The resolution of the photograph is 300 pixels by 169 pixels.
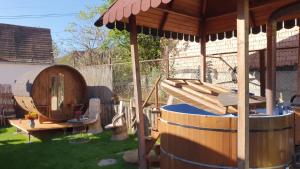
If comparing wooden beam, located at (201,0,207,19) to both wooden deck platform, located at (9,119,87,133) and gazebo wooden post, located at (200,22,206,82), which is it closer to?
gazebo wooden post, located at (200,22,206,82)

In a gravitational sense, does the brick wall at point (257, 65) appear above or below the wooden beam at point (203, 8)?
below

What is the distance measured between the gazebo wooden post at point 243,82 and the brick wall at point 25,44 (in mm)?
18747

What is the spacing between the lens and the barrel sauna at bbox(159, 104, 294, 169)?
455cm

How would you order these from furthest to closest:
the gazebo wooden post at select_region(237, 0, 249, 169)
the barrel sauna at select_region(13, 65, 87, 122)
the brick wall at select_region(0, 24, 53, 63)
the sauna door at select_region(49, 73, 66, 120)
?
the brick wall at select_region(0, 24, 53, 63) → the sauna door at select_region(49, 73, 66, 120) → the barrel sauna at select_region(13, 65, 87, 122) → the gazebo wooden post at select_region(237, 0, 249, 169)

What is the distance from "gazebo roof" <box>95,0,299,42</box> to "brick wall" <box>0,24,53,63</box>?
50.7 ft

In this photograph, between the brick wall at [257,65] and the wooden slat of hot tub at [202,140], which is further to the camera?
the brick wall at [257,65]

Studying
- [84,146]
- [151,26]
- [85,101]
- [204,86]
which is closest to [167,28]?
[151,26]

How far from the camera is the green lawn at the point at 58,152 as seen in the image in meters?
7.62

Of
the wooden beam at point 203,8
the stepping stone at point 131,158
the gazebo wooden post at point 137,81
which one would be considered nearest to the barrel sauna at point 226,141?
the gazebo wooden post at point 137,81

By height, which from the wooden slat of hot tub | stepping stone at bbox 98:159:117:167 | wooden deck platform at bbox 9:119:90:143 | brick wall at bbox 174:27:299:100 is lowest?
stepping stone at bbox 98:159:117:167

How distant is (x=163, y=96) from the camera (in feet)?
36.1

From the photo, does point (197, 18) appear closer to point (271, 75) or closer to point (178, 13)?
point (178, 13)

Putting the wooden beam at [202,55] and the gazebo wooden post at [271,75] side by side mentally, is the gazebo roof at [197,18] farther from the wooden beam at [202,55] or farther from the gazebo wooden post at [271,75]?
the gazebo wooden post at [271,75]

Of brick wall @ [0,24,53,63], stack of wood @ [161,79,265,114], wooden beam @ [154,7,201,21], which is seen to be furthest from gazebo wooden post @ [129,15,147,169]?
brick wall @ [0,24,53,63]
